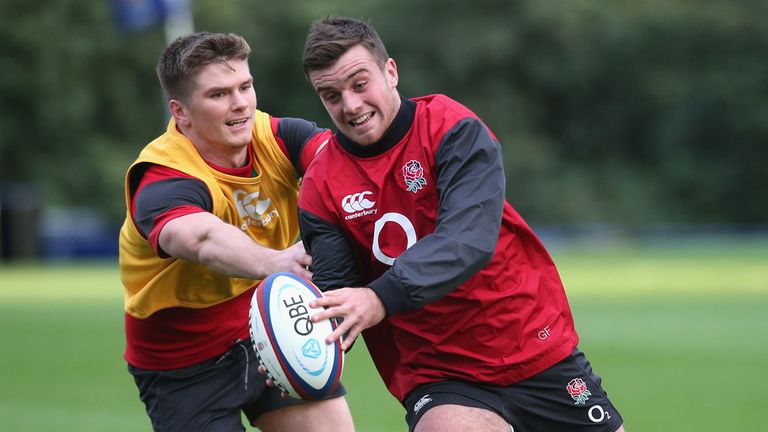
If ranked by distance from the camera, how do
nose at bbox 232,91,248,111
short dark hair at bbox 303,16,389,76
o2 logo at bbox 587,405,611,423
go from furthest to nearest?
1. nose at bbox 232,91,248,111
2. o2 logo at bbox 587,405,611,423
3. short dark hair at bbox 303,16,389,76

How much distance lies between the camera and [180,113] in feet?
17.8

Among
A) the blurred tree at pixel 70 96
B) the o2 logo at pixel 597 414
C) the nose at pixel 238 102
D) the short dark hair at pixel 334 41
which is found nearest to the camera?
the short dark hair at pixel 334 41

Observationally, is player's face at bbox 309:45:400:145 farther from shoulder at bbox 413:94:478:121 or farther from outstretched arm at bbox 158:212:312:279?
outstretched arm at bbox 158:212:312:279

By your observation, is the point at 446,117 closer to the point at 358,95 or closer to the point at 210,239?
the point at 358,95

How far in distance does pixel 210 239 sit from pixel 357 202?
658 mm

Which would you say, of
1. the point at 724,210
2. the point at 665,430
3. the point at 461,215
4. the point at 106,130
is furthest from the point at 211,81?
the point at 724,210

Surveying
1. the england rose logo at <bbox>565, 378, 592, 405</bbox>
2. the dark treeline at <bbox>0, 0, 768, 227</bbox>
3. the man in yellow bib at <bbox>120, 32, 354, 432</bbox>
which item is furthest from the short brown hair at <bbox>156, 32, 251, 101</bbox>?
the dark treeline at <bbox>0, 0, 768, 227</bbox>

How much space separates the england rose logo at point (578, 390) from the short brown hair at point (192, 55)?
2029 millimetres

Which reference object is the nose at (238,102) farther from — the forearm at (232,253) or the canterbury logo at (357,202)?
the canterbury logo at (357,202)

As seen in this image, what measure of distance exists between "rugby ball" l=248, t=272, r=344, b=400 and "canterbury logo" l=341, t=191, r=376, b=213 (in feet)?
1.49

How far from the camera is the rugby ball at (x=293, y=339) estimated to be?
4.26 m

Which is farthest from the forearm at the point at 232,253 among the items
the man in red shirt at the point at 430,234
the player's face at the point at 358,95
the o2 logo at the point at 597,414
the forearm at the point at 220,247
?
the o2 logo at the point at 597,414

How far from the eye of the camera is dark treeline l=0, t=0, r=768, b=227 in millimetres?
45438

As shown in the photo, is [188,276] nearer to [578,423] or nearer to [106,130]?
[578,423]
